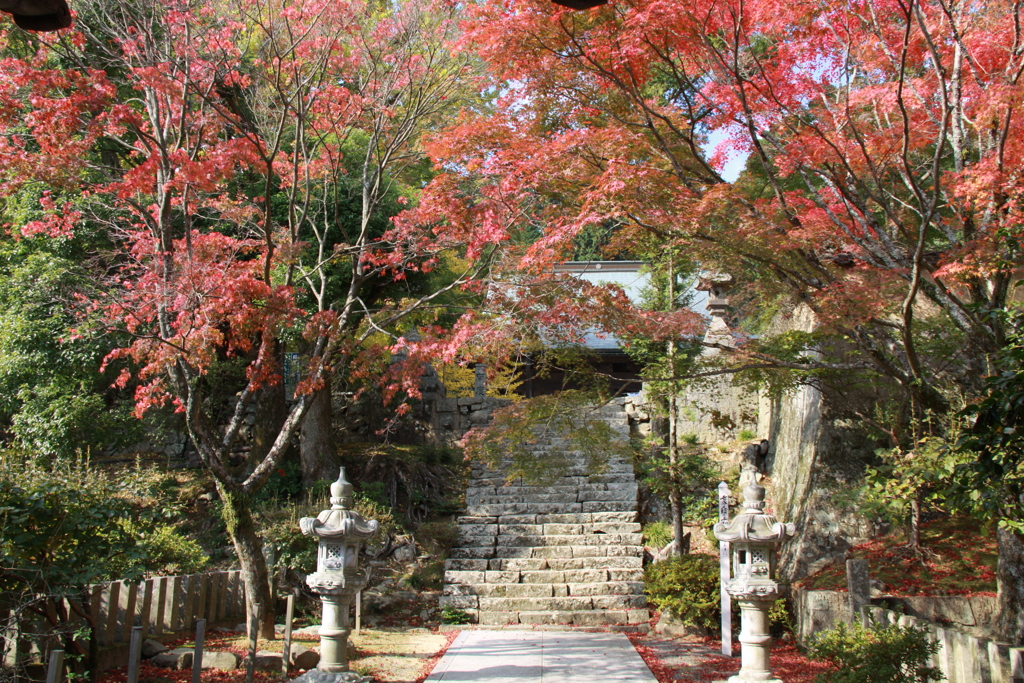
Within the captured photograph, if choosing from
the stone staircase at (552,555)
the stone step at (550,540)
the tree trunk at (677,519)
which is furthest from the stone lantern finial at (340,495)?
the tree trunk at (677,519)

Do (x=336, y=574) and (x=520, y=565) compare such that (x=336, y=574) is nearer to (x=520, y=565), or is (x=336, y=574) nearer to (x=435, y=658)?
(x=435, y=658)

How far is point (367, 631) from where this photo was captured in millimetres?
8758

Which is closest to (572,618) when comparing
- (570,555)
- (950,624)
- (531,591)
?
(531,591)

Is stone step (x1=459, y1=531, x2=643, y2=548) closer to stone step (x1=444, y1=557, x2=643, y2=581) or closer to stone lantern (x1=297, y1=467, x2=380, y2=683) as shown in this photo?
stone step (x1=444, y1=557, x2=643, y2=581)

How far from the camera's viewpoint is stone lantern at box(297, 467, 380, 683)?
5.58m

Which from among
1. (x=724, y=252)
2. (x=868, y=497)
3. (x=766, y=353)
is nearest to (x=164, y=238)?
(x=724, y=252)

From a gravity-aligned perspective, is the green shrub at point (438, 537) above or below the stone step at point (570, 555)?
above

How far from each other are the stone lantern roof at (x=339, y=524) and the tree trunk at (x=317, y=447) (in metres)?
6.26

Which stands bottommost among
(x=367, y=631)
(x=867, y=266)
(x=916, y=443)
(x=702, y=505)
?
(x=367, y=631)

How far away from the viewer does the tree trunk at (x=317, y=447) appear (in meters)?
12.0

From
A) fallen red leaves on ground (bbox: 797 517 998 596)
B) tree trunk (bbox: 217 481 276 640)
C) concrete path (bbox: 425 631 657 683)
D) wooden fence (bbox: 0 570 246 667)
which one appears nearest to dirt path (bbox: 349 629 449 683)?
concrete path (bbox: 425 631 657 683)

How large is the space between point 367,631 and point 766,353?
6114 millimetres

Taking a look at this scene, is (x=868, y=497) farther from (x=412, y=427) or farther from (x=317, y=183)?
(x=412, y=427)

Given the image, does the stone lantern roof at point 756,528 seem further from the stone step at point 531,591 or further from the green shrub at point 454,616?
the green shrub at point 454,616
